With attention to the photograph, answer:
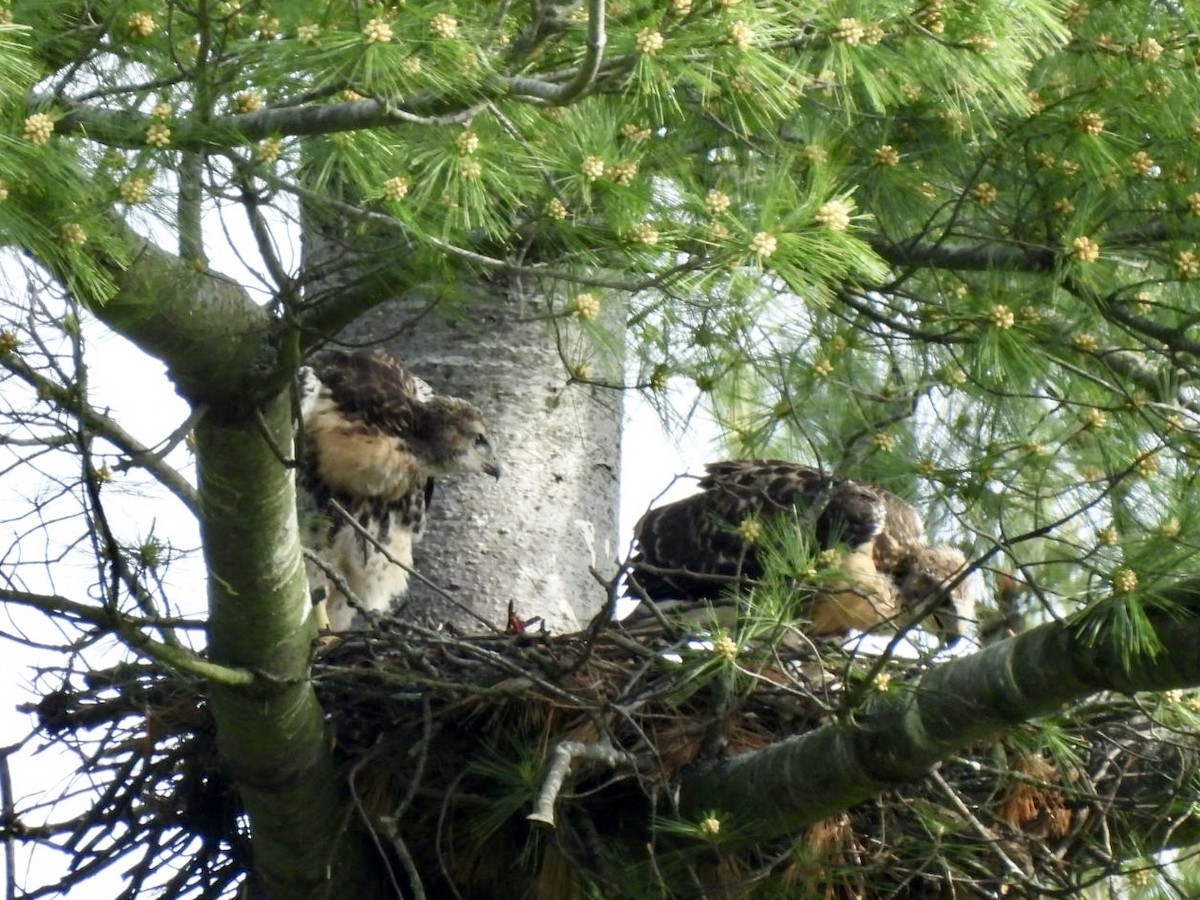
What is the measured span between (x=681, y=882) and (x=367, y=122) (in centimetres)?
222

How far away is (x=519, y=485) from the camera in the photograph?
617 centimetres

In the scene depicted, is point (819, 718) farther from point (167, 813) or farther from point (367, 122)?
point (367, 122)

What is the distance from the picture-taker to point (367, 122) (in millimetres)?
3062

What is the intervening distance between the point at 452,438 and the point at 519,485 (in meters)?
0.32

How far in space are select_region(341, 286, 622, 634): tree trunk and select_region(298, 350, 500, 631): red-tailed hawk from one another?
0.40 feet

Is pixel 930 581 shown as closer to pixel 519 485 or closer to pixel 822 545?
pixel 822 545

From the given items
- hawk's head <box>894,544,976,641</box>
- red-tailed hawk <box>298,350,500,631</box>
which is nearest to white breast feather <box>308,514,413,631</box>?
red-tailed hawk <box>298,350,500,631</box>

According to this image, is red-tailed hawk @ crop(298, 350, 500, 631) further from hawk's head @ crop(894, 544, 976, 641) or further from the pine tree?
hawk's head @ crop(894, 544, 976, 641)

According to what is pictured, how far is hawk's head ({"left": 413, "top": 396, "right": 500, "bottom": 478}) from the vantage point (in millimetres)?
5969

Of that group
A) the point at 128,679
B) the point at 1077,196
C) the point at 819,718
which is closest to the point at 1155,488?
the point at 1077,196

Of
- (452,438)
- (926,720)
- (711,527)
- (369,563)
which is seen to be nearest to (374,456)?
(452,438)

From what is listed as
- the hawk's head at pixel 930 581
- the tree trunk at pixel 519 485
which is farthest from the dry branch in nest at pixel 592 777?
the hawk's head at pixel 930 581

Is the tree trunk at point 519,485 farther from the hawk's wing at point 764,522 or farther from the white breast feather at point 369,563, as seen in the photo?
the hawk's wing at point 764,522

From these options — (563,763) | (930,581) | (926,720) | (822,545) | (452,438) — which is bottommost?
(926,720)
